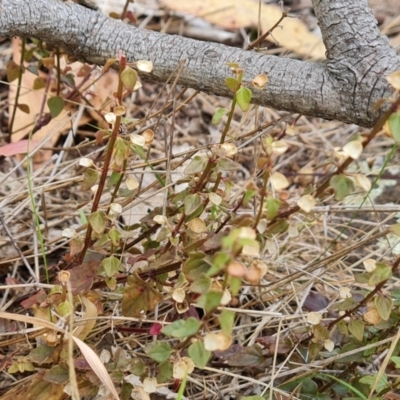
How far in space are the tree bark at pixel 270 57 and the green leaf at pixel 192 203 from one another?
26 cm

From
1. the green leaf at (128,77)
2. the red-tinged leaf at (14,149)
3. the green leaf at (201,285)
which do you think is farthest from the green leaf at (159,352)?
the red-tinged leaf at (14,149)

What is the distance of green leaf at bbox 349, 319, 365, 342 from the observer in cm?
92

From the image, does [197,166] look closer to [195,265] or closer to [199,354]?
[195,265]

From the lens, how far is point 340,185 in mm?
739

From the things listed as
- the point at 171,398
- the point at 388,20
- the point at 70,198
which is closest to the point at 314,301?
the point at 171,398

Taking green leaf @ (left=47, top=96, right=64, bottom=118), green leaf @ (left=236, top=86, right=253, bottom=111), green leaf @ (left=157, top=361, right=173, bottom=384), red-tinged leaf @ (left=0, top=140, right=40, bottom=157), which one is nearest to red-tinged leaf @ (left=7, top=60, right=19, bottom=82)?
green leaf @ (left=47, top=96, right=64, bottom=118)

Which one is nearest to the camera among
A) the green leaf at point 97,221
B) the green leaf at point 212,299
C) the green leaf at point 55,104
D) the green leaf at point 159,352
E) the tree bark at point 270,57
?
the green leaf at point 212,299

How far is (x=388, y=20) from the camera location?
89.0 inches

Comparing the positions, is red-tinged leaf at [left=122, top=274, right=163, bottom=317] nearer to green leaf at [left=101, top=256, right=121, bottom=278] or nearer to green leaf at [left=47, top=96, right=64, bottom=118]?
green leaf at [left=101, top=256, right=121, bottom=278]

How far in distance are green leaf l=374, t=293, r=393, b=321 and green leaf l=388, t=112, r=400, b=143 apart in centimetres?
27

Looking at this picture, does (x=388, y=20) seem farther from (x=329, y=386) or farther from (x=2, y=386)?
(x=2, y=386)

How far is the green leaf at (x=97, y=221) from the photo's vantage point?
0.89 meters

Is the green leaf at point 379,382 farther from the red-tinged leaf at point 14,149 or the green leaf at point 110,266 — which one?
the red-tinged leaf at point 14,149

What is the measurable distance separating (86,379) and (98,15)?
25.9 inches
